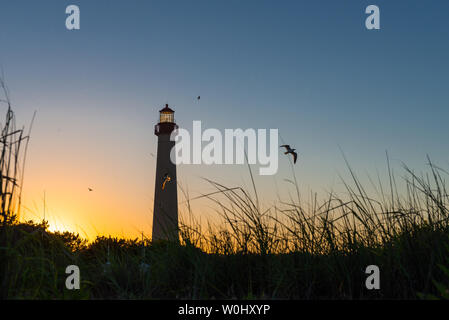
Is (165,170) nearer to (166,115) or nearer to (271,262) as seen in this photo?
(166,115)

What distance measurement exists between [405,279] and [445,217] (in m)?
0.81

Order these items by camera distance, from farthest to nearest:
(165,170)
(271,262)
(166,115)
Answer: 1. (166,115)
2. (165,170)
3. (271,262)

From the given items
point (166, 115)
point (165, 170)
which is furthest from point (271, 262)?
point (166, 115)

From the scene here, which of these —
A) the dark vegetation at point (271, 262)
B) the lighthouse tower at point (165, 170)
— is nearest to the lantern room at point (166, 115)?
the lighthouse tower at point (165, 170)

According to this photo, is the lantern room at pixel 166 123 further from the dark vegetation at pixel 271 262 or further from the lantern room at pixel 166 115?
the dark vegetation at pixel 271 262

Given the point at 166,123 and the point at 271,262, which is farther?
the point at 166,123

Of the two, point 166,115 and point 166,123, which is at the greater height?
point 166,115

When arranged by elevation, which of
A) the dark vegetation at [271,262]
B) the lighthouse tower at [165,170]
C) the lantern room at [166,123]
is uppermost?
the lantern room at [166,123]

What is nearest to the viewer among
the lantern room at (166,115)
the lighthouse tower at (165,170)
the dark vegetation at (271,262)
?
the dark vegetation at (271,262)

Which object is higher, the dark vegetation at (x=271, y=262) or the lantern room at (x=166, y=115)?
the lantern room at (x=166, y=115)

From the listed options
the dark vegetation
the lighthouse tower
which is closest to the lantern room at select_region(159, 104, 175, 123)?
the lighthouse tower

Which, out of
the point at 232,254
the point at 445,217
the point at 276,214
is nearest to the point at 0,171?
the point at 232,254

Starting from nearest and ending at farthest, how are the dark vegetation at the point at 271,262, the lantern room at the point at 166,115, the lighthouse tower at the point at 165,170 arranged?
the dark vegetation at the point at 271,262 → the lighthouse tower at the point at 165,170 → the lantern room at the point at 166,115
